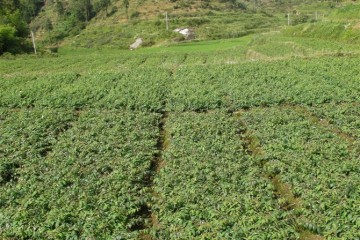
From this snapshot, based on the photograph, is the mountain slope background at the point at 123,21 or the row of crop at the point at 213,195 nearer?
the row of crop at the point at 213,195

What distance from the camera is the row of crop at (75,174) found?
32.1 feet

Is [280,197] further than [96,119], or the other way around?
[96,119]

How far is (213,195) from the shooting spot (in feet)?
34.9

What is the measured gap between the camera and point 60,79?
28.2m

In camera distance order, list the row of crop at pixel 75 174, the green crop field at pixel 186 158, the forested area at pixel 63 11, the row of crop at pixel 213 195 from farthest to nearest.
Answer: the forested area at pixel 63 11 < the row of crop at pixel 75 174 < the green crop field at pixel 186 158 < the row of crop at pixel 213 195

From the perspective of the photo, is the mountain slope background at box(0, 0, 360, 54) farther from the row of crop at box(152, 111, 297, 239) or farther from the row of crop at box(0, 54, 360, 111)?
the row of crop at box(152, 111, 297, 239)

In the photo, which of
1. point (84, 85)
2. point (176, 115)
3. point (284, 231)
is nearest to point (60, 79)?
point (84, 85)

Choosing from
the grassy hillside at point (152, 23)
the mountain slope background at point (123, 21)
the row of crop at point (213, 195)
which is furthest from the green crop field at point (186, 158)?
the grassy hillside at point (152, 23)

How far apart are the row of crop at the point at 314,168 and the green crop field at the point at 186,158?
43 millimetres

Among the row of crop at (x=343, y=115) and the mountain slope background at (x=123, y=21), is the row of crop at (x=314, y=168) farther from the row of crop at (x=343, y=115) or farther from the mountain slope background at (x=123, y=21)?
the mountain slope background at (x=123, y=21)

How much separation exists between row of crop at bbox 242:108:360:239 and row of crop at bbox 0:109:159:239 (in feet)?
15.5

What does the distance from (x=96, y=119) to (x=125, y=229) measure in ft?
33.3

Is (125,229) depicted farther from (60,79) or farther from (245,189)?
(60,79)

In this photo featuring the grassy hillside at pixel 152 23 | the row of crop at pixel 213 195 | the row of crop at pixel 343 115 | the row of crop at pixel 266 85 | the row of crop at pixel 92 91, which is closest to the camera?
the row of crop at pixel 213 195
